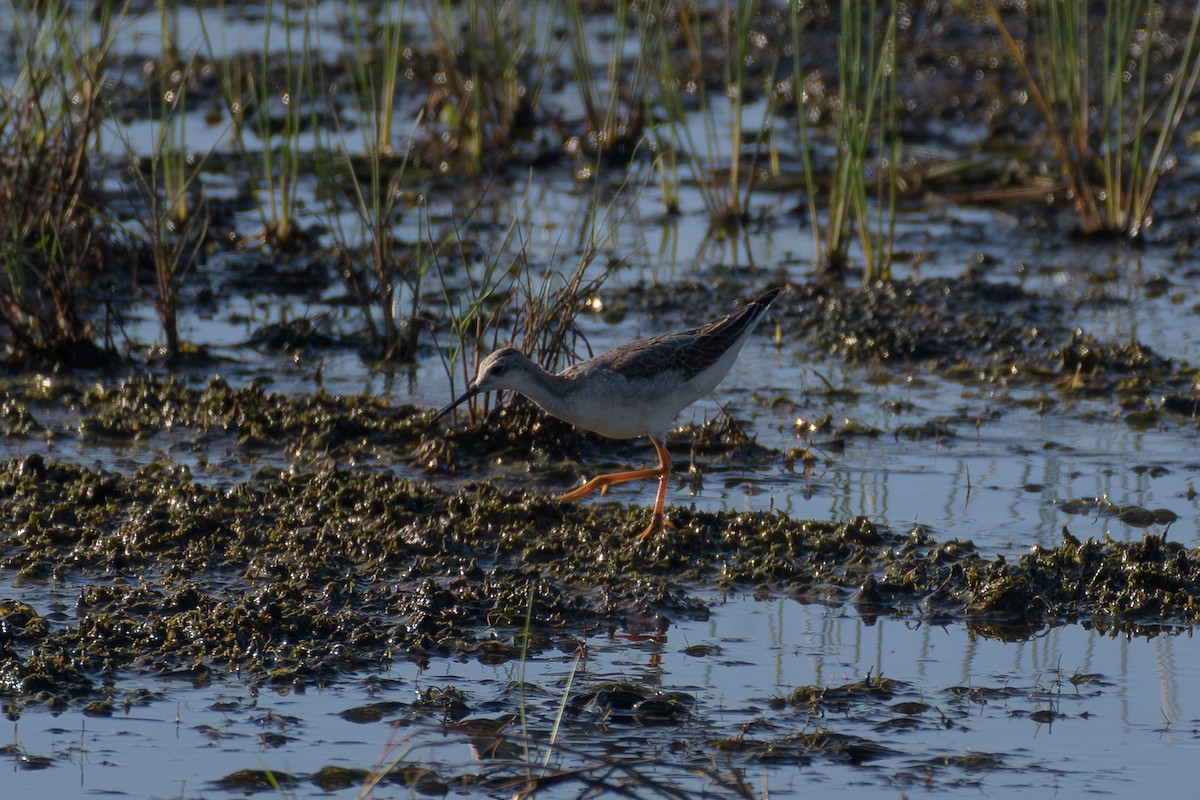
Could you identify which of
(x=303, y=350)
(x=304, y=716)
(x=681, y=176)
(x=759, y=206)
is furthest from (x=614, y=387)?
(x=681, y=176)

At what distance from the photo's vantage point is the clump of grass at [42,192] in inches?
330

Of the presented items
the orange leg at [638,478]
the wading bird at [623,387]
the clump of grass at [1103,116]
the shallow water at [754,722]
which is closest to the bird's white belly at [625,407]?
the wading bird at [623,387]

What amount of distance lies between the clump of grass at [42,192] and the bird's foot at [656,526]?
332 centimetres

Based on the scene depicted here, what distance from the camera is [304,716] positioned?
5160 millimetres

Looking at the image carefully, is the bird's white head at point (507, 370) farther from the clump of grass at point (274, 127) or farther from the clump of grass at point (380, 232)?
the clump of grass at point (274, 127)

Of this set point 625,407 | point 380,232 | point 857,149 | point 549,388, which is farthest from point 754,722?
point 857,149

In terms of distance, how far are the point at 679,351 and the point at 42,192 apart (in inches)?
138

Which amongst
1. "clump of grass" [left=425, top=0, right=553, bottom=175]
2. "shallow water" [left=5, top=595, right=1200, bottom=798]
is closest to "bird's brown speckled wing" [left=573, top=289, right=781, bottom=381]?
"shallow water" [left=5, top=595, right=1200, bottom=798]

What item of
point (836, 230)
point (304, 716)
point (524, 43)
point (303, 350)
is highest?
point (524, 43)

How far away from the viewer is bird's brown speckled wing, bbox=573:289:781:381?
7004mm

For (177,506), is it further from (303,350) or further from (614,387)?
(303,350)

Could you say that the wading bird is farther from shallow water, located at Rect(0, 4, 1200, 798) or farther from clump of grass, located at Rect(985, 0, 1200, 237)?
clump of grass, located at Rect(985, 0, 1200, 237)

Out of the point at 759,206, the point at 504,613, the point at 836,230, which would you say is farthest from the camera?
the point at 759,206

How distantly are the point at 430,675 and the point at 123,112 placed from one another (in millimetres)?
9525
